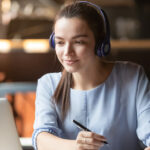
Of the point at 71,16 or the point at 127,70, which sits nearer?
the point at 71,16

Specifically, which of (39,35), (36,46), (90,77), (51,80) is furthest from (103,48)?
(39,35)

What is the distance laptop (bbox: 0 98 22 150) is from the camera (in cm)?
106

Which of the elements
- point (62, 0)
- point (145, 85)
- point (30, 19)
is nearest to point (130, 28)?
point (62, 0)

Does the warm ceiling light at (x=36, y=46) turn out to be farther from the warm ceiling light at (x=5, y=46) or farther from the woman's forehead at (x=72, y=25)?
the woman's forehead at (x=72, y=25)

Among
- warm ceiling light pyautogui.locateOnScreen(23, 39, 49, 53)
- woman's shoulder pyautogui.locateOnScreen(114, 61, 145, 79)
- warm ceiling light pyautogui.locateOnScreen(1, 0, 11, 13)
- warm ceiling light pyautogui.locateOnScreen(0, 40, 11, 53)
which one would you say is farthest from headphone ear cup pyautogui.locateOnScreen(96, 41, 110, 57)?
warm ceiling light pyautogui.locateOnScreen(1, 0, 11, 13)

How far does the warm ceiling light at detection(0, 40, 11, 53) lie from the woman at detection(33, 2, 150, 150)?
203 centimetres

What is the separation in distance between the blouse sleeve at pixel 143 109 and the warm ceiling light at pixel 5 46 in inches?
86.3

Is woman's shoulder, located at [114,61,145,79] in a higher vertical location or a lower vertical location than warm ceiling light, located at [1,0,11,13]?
lower

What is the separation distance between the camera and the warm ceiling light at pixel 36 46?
310 cm

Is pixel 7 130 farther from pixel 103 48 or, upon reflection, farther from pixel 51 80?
pixel 103 48

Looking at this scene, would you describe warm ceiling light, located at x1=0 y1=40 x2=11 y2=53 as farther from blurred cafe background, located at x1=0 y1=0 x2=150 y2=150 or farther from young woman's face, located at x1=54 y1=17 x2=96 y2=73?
young woman's face, located at x1=54 y1=17 x2=96 y2=73

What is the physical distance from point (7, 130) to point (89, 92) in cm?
31

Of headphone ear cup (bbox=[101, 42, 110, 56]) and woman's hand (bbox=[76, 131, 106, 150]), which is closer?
woman's hand (bbox=[76, 131, 106, 150])

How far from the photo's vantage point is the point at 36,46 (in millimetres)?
3203
